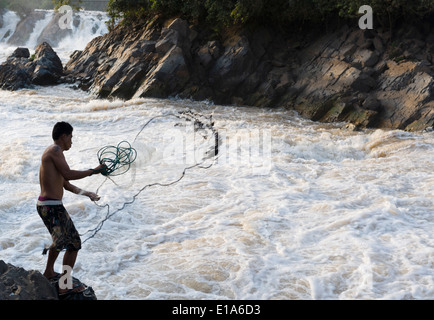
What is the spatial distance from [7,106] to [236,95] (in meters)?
8.09

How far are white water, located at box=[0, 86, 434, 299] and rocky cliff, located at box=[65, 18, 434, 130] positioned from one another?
95.6 inches

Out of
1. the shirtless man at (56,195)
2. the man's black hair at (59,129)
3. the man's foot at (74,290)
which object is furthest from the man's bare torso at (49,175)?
the man's foot at (74,290)

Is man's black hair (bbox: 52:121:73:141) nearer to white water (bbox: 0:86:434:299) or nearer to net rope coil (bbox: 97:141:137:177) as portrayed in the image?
net rope coil (bbox: 97:141:137:177)

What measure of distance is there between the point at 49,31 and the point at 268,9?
76.0 ft

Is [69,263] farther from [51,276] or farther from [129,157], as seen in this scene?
[129,157]

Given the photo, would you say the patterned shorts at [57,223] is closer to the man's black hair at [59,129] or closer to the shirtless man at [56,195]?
the shirtless man at [56,195]

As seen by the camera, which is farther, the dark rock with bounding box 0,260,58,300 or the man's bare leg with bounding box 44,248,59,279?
the man's bare leg with bounding box 44,248,59,279

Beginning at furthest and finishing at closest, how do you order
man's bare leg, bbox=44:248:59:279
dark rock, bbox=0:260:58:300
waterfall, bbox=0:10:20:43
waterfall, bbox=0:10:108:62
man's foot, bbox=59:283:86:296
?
waterfall, bbox=0:10:20:43
waterfall, bbox=0:10:108:62
man's bare leg, bbox=44:248:59:279
man's foot, bbox=59:283:86:296
dark rock, bbox=0:260:58:300

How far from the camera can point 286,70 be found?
17.8 m

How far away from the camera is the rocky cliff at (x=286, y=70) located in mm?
14805

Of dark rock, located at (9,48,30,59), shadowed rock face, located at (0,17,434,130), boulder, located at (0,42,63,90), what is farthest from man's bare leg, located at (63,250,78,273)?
dark rock, located at (9,48,30,59)

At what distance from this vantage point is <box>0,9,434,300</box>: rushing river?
5852mm

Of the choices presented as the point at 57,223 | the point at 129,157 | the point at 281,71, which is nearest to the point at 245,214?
the point at 129,157
